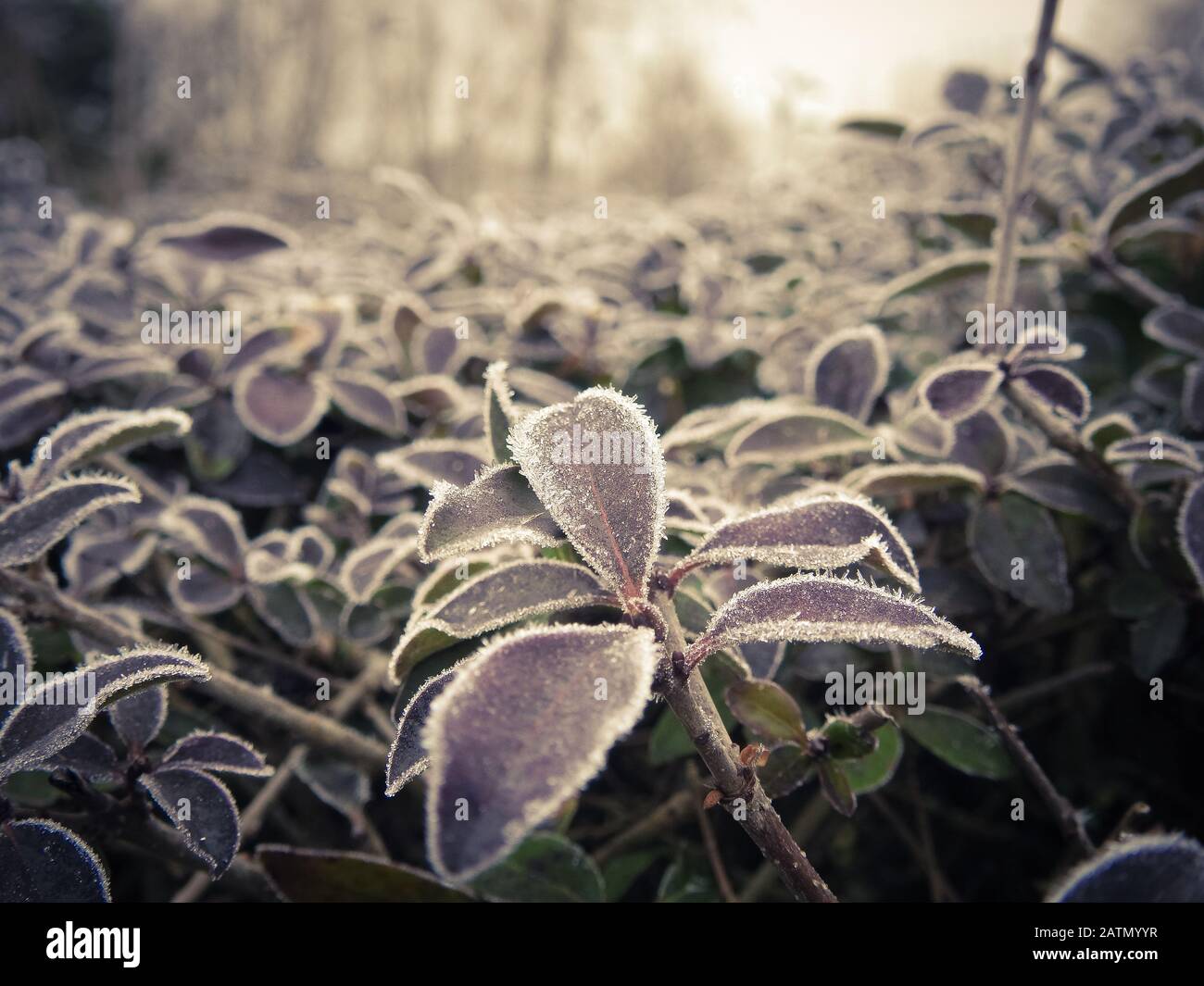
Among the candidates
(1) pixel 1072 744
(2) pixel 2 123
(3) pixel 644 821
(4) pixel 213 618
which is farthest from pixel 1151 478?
(2) pixel 2 123

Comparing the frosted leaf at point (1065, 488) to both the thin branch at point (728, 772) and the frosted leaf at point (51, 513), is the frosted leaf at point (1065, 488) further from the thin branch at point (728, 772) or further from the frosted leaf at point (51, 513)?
the frosted leaf at point (51, 513)

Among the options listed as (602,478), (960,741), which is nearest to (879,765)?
(960,741)

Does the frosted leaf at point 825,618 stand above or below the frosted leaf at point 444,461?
below

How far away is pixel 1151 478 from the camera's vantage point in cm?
102

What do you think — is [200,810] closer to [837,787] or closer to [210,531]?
[210,531]

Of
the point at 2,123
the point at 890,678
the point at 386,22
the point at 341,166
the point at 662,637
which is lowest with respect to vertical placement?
the point at 890,678

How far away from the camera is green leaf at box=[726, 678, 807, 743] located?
670mm

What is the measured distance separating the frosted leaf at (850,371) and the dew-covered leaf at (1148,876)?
26.3 inches

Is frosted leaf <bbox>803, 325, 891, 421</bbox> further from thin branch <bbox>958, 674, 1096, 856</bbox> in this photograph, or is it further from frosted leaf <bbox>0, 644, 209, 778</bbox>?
frosted leaf <bbox>0, 644, 209, 778</bbox>

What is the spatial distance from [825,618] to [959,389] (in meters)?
0.46

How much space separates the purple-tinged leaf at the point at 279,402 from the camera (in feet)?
4.17

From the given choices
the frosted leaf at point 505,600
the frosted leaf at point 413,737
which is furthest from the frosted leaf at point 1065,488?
the frosted leaf at point 413,737

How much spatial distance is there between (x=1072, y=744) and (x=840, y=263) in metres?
1.38
